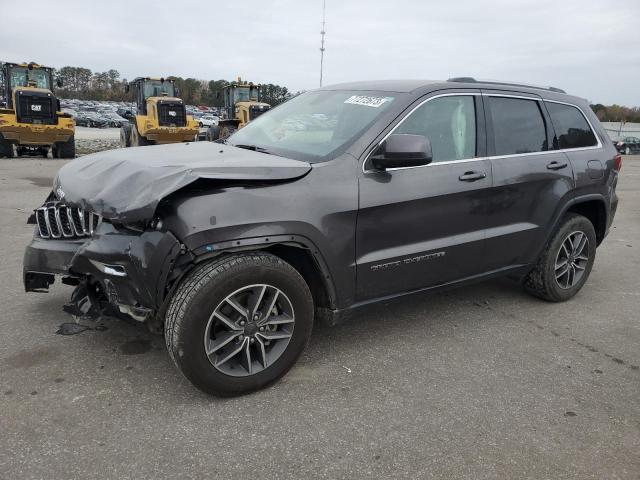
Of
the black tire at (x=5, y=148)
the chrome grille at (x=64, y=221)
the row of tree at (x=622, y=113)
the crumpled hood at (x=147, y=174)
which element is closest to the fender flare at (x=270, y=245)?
the crumpled hood at (x=147, y=174)

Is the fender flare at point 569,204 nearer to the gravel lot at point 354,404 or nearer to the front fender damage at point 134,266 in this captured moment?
the gravel lot at point 354,404

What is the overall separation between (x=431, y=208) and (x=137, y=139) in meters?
18.2

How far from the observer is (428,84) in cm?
367

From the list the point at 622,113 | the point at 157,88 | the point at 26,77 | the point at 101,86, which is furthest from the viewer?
the point at 101,86

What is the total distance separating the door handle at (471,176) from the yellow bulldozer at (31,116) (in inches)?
652

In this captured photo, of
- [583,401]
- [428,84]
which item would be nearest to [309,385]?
[583,401]

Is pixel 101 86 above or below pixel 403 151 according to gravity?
above

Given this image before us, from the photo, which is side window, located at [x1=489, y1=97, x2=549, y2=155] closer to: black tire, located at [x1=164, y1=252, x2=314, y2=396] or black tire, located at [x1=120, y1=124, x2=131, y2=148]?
black tire, located at [x1=164, y1=252, x2=314, y2=396]

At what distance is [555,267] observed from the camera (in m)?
4.57

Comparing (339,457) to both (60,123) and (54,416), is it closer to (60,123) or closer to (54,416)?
(54,416)

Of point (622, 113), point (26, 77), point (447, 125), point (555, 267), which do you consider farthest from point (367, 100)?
point (622, 113)

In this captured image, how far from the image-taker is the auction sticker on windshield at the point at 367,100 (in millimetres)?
3541

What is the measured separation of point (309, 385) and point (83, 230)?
163 cm

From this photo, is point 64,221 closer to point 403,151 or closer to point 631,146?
point 403,151
